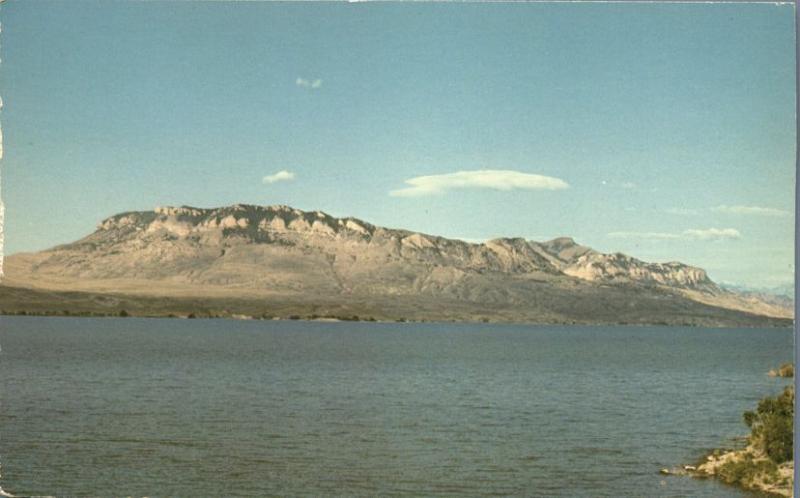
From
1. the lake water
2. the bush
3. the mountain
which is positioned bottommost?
the lake water

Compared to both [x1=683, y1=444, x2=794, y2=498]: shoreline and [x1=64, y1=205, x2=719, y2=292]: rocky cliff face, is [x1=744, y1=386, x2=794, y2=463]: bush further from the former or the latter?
[x1=64, y1=205, x2=719, y2=292]: rocky cliff face

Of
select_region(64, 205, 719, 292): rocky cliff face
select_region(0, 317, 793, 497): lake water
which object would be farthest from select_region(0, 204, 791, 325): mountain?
select_region(0, 317, 793, 497): lake water

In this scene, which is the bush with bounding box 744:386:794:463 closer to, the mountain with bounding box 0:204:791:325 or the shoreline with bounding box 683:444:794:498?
the shoreline with bounding box 683:444:794:498

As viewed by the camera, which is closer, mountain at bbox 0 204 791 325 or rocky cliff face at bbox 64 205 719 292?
rocky cliff face at bbox 64 205 719 292

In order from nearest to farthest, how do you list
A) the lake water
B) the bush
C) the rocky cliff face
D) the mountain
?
the bush < the lake water < the rocky cliff face < the mountain

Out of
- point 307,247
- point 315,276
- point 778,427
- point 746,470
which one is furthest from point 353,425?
point 307,247

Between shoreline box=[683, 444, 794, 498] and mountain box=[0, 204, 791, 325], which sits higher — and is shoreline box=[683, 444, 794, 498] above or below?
below

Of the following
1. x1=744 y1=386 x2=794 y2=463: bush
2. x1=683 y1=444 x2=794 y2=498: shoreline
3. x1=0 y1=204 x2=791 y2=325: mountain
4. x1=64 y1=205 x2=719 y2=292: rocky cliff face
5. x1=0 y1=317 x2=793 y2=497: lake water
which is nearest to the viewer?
x1=683 y1=444 x2=794 y2=498: shoreline

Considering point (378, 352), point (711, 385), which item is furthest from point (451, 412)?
point (378, 352)
